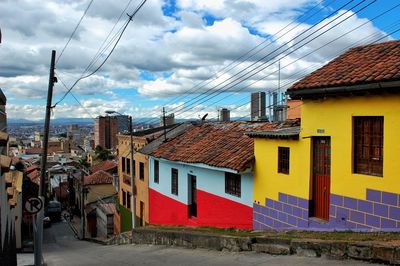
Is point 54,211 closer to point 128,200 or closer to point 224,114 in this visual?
point 128,200

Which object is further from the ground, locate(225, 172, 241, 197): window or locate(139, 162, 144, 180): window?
locate(225, 172, 241, 197): window

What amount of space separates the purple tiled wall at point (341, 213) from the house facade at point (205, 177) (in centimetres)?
127

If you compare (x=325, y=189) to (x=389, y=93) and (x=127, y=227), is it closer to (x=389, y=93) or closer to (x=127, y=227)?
(x=389, y=93)

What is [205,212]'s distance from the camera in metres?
16.5

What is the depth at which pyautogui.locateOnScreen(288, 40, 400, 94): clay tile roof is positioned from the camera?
28.7 ft

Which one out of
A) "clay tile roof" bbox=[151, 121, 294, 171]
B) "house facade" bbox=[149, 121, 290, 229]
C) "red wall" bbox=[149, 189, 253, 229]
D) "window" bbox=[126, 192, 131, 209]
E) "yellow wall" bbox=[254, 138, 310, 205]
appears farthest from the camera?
"window" bbox=[126, 192, 131, 209]

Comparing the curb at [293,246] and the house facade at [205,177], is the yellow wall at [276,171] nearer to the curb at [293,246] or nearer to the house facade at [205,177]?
the house facade at [205,177]

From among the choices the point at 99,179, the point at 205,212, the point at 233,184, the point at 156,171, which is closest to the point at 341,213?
the point at 233,184

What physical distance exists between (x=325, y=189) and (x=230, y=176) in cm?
486

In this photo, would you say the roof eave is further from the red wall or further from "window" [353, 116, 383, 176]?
the red wall

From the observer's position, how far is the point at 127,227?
89.4ft

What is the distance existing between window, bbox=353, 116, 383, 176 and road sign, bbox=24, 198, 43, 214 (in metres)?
8.18

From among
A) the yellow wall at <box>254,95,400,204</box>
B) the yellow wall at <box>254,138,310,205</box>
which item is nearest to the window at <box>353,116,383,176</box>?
the yellow wall at <box>254,95,400,204</box>

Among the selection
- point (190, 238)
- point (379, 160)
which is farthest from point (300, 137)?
point (190, 238)
